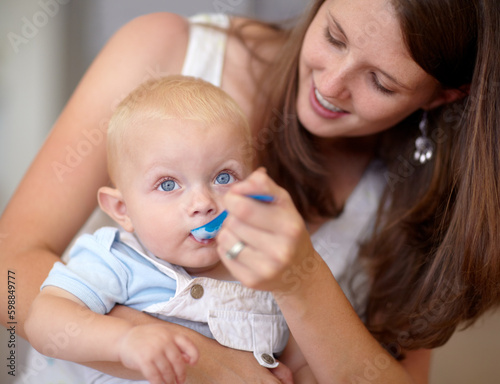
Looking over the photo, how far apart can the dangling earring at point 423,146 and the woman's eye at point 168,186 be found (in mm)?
795

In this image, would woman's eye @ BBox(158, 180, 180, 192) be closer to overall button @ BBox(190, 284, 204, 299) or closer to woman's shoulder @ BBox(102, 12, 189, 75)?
overall button @ BBox(190, 284, 204, 299)

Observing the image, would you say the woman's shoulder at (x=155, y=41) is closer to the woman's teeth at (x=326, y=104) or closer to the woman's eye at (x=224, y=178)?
the woman's teeth at (x=326, y=104)

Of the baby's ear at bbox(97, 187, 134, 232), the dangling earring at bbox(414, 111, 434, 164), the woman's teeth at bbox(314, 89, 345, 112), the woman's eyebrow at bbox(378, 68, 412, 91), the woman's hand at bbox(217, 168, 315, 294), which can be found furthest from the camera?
the dangling earring at bbox(414, 111, 434, 164)

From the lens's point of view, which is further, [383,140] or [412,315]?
[383,140]

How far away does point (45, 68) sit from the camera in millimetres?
2510

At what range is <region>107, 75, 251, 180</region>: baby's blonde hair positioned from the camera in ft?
2.97

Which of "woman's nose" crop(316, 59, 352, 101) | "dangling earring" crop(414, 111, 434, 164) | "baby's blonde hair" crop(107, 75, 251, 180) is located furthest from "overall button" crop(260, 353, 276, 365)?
"dangling earring" crop(414, 111, 434, 164)

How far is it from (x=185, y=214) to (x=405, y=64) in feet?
1.86

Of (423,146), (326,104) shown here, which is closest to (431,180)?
(423,146)

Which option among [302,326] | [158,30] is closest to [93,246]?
[302,326]

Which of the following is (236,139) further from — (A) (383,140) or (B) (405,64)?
(A) (383,140)

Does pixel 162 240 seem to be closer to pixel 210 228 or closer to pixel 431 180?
pixel 210 228

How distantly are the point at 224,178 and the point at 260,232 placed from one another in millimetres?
252

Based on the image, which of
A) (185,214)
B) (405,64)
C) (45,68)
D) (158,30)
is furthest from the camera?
(45,68)
